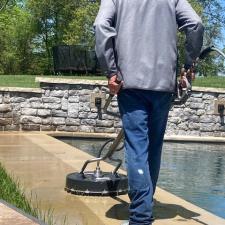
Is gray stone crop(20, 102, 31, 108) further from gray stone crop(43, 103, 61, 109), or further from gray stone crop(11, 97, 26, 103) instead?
gray stone crop(43, 103, 61, 109)

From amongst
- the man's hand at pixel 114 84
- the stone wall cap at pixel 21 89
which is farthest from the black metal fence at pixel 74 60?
the man's hand at pixel 114 84

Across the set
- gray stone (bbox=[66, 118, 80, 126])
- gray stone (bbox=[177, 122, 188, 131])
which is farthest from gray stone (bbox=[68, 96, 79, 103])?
gray stone (bbox=[177, 122, 188, 131])

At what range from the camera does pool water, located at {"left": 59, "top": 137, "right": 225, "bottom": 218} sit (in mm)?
5508

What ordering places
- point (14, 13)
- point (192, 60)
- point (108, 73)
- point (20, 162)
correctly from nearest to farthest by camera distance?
point (108, 73)
point (192, 60)
point (20, 162)
point (14, 13)

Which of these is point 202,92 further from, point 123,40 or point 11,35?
point 11,35

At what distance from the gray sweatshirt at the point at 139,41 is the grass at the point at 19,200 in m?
1.11

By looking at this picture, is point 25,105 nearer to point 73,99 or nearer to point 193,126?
point 73,99

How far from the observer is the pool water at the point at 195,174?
551cm

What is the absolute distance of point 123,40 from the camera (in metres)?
3.55

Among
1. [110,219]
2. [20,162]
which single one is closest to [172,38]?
[110,219]

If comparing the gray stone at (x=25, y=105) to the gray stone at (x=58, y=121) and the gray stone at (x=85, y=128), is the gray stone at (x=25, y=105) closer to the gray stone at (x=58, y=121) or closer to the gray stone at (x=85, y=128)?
the gray stone at (x=58, y=121)

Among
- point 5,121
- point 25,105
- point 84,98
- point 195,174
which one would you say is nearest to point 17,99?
point 25,105

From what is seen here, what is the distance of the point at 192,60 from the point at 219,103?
30.4ft

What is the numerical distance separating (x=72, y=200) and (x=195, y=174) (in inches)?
102
